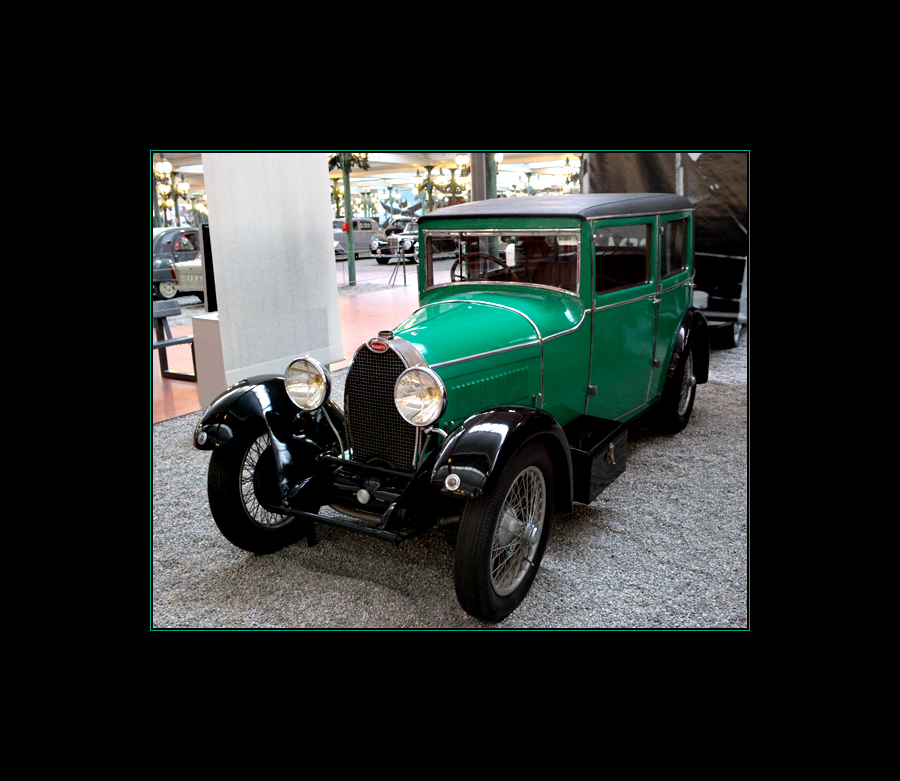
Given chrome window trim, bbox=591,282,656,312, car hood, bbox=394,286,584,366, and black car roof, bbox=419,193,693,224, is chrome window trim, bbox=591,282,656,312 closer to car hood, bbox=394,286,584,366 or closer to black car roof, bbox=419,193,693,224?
car hood, bbox=394,286,584,366

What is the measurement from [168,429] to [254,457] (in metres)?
2.00

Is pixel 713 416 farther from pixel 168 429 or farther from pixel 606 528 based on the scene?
pixel 168 429

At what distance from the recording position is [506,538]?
2.79m

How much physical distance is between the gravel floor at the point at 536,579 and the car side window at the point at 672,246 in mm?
1416

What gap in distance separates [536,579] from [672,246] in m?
2.70

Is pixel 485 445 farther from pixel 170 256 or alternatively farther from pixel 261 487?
pixel 170 256

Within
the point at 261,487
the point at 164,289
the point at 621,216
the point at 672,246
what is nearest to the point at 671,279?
the point at 672,246

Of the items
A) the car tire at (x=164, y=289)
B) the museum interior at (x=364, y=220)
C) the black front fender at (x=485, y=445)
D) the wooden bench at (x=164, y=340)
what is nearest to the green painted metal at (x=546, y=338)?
the black front fender at (x=485, y=445)

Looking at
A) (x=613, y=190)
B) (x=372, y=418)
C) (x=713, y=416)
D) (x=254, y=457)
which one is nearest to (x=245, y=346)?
(x=254, y=457)

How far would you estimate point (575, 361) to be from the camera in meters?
3.68

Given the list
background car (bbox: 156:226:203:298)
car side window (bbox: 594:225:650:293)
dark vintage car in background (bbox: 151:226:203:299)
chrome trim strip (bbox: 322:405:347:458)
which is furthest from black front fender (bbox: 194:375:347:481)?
background car (bbox: 156:226:203:298)

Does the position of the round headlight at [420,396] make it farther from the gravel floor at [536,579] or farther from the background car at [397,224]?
the background car at [397,224]

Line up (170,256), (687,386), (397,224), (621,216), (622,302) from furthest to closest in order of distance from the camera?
(397,224) < (170,256) < (687,386) < (622,302) < (621,216)

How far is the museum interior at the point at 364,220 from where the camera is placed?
6.71 meters
